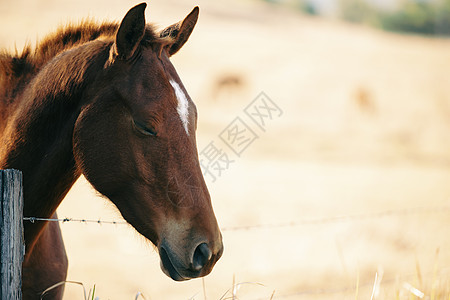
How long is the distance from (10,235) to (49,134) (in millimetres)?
535

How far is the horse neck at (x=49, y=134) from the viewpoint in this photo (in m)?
2.23

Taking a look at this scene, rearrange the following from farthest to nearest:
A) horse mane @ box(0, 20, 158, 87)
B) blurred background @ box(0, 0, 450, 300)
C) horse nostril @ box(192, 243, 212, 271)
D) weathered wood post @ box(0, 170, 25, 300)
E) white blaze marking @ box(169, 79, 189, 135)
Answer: blurred background @ box(0, 0, 450, 300) → horse mane @ box(0, 20, 158, 87) → white blaze marking @ box(169, 79, 189, 135) → horse nostril @ box(192, 243, 212, 271) → weathered wood post @ box(0, 170, 25, 300)

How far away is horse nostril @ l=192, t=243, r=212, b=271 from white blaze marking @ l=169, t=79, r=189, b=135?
1.73 ft

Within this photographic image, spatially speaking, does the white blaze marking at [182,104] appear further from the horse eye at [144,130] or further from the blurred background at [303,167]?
the blurred background at [303,167]

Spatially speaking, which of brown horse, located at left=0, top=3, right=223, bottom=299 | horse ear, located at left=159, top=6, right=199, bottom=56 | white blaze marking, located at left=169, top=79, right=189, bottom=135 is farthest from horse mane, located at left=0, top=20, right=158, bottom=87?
white blaze marking, located at left=169, top=79, right=189, bottom=135

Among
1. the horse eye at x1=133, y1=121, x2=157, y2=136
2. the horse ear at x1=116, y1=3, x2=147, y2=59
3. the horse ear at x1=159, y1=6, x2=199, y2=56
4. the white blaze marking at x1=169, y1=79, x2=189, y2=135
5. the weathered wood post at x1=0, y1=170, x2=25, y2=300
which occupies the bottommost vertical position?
the weathered wood post at x1=0, y1=170, x2=25, y2=300

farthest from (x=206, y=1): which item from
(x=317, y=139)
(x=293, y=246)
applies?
(x=293, y=246)

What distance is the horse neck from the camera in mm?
2234

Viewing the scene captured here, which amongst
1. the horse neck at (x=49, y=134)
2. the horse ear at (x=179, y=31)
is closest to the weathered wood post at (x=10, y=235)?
the horse neck at (x=49, y=134)

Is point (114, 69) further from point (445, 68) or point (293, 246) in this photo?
point (445, 68)

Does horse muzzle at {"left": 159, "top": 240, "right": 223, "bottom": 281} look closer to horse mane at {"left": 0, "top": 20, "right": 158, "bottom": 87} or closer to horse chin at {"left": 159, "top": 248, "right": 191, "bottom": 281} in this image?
horse chin at {"left": 159, "top": 248, "right": 191, "bottom": 281}

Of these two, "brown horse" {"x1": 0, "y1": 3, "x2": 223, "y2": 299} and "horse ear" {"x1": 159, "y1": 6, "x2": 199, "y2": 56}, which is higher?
"horse ear" {"x1": 159, "y1": 6, "x2": 199, "y2": 56}

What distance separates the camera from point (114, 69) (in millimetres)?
2221

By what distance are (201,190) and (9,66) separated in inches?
49.1
